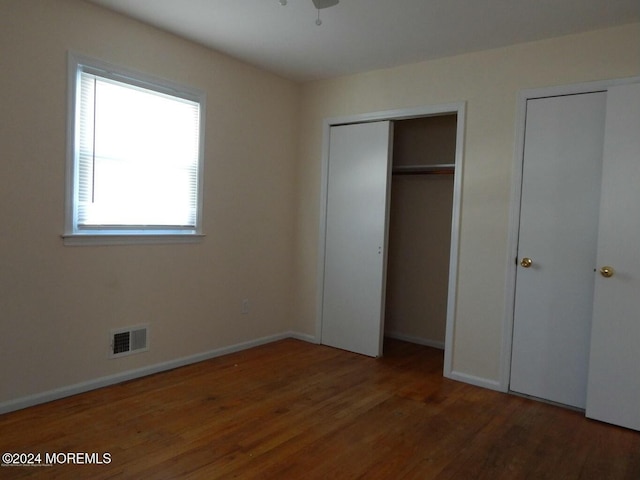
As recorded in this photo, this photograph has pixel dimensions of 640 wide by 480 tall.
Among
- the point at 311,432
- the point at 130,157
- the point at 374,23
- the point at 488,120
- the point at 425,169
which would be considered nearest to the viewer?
the point at 311,432

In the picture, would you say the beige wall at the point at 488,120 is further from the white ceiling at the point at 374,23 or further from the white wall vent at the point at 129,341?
the white wall vent at the point at 129,341

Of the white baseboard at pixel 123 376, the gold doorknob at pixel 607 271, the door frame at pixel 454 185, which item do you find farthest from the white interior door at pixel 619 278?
the white baseboard at pixel 123 376

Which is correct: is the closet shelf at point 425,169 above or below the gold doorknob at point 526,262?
above

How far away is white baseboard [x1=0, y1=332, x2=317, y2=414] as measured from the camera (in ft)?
9.03

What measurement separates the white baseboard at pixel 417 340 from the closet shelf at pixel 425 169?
1.71 meters

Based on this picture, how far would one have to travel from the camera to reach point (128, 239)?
3.26 metres

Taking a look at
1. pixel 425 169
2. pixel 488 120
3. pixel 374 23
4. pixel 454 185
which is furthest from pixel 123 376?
pixel 488 120

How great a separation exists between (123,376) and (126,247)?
94 centimetres

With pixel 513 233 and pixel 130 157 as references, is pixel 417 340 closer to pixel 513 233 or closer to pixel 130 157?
pixel 513 233

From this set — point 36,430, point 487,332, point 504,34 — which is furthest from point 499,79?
point 36,430

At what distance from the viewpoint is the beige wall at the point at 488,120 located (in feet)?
10.1

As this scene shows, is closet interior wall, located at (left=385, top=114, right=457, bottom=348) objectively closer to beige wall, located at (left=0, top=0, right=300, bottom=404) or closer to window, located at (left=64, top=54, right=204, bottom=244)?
beige wall, located at (left=0, top=0, right=300, bottom=404)

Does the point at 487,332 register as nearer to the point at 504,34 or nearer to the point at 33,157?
the point at 504,34

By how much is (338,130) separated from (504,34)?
169cm
